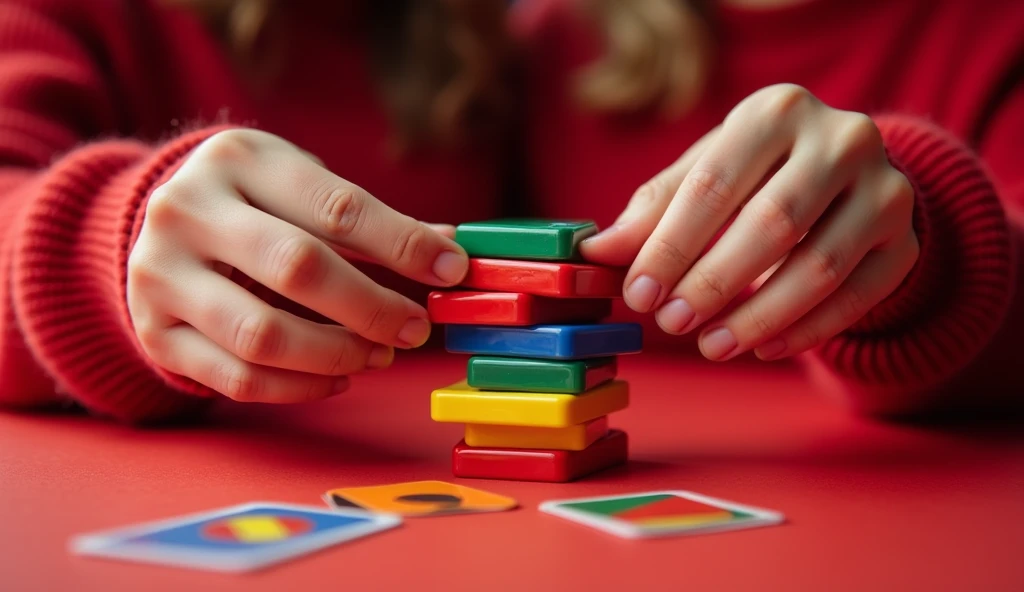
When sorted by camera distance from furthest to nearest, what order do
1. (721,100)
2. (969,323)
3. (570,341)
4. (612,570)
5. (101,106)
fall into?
(721,100), (101,106), (969,323), (570,341), (612,570)

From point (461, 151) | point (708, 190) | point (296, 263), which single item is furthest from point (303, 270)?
point (461, 151)

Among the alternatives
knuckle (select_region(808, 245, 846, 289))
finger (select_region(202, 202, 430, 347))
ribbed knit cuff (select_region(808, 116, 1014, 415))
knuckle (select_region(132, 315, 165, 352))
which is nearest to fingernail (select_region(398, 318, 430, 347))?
finger (select_region(202, 202, 430, 347))

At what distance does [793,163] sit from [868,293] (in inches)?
5.2

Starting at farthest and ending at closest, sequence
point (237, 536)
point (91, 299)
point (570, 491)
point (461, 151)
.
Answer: point (461, 151) → point (91, 299) → point (570, 491) → point (237, 536)

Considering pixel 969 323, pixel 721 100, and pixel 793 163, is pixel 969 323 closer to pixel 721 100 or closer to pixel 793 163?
pixel 793 163

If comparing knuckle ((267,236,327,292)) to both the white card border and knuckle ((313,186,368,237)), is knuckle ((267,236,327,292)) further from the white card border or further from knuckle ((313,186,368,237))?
the white card border

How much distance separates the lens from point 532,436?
2.38 ft

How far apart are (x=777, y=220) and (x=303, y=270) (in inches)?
14.4

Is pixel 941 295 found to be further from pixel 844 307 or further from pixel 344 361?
pixel 344 361

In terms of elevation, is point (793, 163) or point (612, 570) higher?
point (793, 163)

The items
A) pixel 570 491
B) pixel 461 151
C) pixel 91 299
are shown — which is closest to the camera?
pixel 570 491

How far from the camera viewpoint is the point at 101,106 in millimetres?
1370

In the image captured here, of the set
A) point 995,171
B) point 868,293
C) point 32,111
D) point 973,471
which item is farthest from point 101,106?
point 995,171

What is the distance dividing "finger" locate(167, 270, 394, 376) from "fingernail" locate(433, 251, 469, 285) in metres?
0.09
